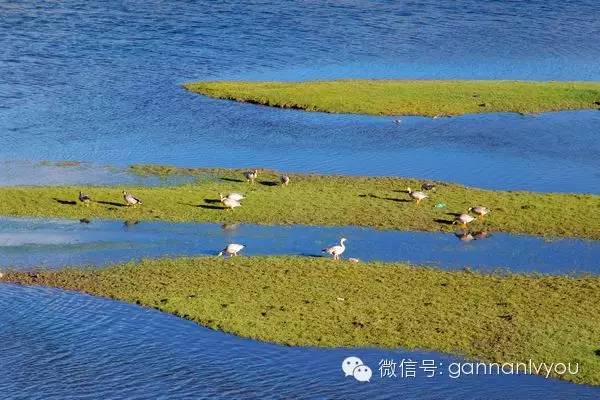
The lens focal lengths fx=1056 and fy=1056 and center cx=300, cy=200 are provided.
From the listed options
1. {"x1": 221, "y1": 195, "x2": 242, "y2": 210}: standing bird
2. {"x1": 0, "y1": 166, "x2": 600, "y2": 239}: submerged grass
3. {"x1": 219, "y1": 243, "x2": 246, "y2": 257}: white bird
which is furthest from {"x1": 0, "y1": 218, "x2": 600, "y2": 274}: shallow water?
{"x1": 221, "y1": 195, "x2": 242, "y2": 210}: standing bird

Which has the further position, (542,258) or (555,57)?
(555,57)

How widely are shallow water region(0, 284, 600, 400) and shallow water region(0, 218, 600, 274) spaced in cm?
392

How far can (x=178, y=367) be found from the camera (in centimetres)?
2209

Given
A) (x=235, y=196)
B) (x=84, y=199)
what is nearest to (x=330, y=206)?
(x=235, y=196)

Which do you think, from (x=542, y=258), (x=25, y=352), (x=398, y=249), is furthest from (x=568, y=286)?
(x=25, y=352)

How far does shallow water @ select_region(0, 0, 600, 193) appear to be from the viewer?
37.6 metres

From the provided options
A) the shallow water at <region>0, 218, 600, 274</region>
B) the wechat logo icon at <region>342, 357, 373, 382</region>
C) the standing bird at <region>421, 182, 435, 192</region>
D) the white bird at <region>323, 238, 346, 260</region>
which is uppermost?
the white bird at <region>323, 238, 346, 260</region>

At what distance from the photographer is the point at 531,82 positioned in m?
48.7

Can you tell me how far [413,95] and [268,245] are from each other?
730 inches

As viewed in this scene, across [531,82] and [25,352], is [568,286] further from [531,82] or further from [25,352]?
[531,82]

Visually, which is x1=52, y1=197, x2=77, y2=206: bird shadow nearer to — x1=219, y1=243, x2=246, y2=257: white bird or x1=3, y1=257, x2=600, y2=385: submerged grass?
x1=3, y1=257, x2=600, y2=385: submerged grass

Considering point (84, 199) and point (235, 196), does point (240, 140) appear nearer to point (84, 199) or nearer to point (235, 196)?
point (235, 196)

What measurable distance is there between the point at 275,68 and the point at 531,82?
41.7 ft

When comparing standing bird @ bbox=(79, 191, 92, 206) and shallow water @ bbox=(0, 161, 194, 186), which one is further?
shallow water @ bbox=(0, 161, 194, 186)
